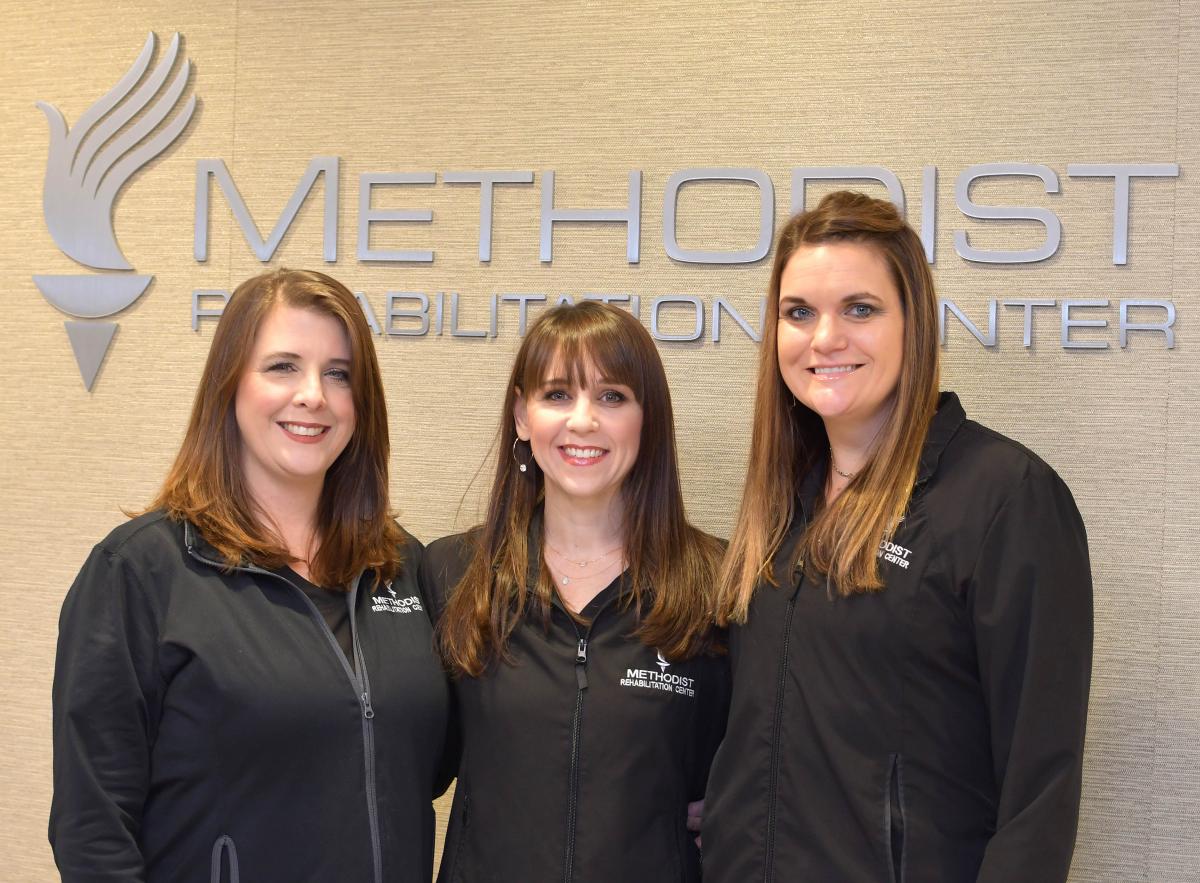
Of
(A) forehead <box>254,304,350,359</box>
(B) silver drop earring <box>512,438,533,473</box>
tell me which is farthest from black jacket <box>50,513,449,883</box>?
(B) silver drop earring <box>512,438,533,473</box>

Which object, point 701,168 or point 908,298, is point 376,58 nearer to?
point 701,168

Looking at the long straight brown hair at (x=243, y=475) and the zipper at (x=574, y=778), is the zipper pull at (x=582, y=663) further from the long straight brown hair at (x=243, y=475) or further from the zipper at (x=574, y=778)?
the long straight brown hair at (x=243, y=475)

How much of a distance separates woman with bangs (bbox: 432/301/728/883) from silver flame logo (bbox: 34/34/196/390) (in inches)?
64.8

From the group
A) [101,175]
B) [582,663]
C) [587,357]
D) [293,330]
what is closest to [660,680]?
[582,663]

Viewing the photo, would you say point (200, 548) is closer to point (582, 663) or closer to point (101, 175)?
point (582, 663)

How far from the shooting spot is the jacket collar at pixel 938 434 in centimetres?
207

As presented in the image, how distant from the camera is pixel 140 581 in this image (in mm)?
2035

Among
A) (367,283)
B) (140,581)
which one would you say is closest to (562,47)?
(367,283)

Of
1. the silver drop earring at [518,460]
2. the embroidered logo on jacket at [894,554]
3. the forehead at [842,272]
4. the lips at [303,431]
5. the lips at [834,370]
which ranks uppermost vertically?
the forehead at [842,272]

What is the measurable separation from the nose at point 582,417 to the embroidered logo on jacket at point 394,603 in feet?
1.70

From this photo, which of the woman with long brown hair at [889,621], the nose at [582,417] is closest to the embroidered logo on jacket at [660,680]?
the woman with long brown hair at [889,621]

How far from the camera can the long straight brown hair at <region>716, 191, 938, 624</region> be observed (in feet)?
6.84

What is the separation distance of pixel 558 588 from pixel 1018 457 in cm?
101

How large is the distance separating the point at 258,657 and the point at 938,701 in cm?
124
